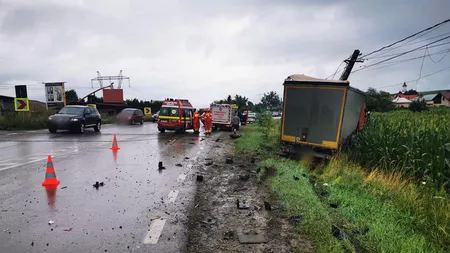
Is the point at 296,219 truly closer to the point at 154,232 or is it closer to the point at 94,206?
the point at 154,232

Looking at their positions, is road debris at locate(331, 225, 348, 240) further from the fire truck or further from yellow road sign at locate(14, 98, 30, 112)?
yellow road sign at locate(14, 98, 30, 112)

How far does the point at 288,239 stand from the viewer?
4.15 metres

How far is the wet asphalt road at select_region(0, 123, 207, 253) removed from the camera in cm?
400

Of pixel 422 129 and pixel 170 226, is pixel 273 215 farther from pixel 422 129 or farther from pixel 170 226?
pixel 422 129

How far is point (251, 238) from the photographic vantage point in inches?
165

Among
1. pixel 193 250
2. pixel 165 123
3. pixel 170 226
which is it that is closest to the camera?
pixel 193 250

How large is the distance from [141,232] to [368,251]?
3.04m

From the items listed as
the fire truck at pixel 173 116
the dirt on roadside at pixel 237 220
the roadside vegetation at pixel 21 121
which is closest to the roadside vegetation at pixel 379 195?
the dirt on roadside at pixel 237 220

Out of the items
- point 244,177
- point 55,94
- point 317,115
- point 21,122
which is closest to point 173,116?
point 317,115

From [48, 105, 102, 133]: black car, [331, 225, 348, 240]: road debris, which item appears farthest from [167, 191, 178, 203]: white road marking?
[48, 105, 102, 133]: black car

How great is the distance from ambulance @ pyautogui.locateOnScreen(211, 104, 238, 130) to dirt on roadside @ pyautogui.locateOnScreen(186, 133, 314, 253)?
1926 cm

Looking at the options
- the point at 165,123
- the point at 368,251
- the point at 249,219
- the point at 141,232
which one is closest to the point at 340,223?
Result: the point at 368,251

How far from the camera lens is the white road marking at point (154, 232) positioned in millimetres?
4062

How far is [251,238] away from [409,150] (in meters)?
7.16
